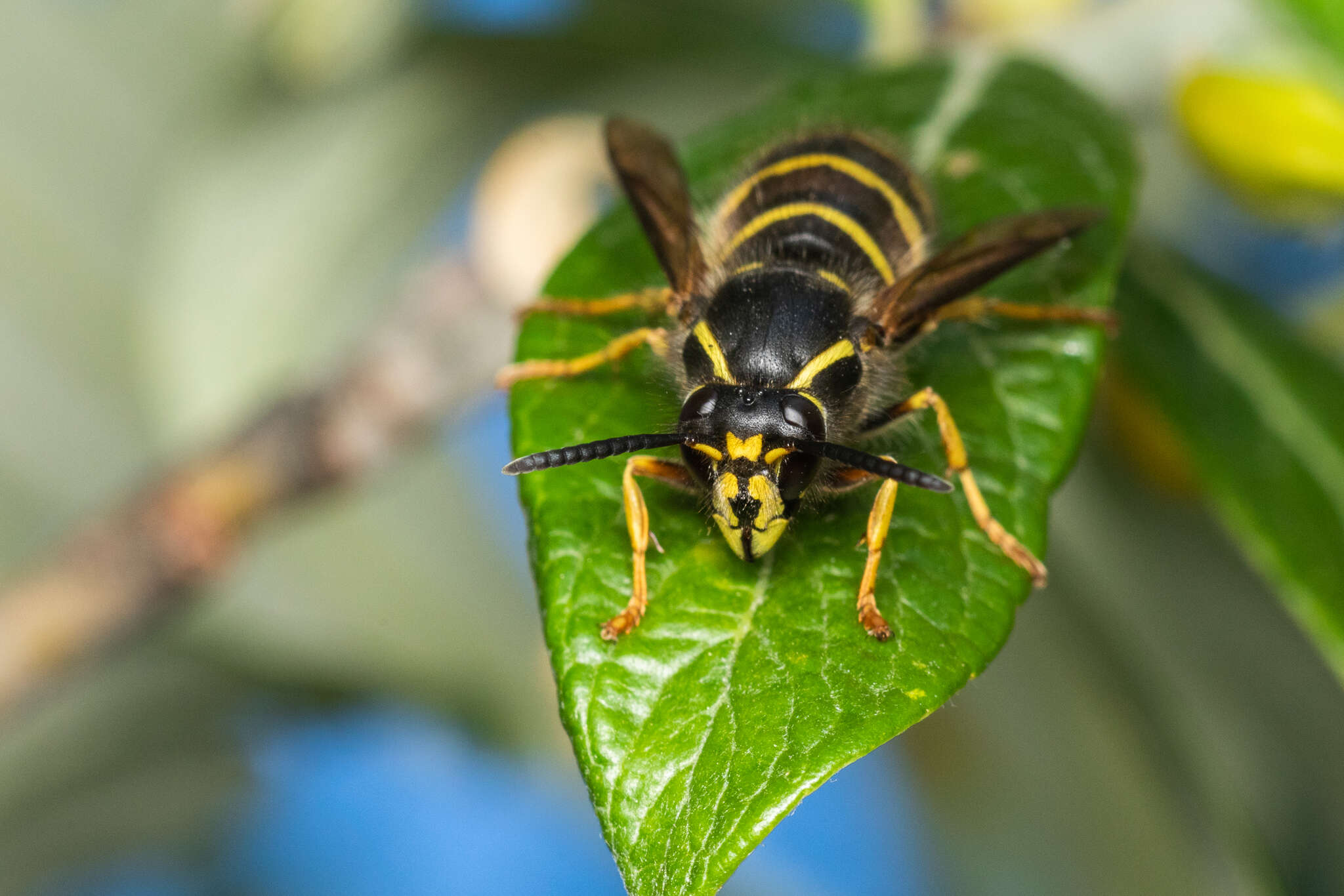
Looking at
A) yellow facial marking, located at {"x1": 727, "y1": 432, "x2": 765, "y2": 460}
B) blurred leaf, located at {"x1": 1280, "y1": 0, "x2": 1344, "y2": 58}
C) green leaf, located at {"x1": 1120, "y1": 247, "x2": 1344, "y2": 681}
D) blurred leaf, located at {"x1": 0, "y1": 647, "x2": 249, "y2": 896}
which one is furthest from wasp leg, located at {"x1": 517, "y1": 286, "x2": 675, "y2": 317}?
blurred leaf, located at {"x1": 0, "y1": 647, "x2": 249, "y2": 896}

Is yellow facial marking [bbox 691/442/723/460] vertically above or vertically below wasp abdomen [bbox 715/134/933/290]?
below

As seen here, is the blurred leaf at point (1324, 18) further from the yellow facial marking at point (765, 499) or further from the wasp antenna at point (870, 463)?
the yellow facial marking at point (765, 499)

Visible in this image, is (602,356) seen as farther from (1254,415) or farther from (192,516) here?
(192,516)

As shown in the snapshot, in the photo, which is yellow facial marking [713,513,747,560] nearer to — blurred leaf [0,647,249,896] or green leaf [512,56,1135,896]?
green leaf [512,56,1135,896]

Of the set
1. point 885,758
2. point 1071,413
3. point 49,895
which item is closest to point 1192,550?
point 1071,413

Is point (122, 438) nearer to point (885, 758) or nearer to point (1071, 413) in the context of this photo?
point (885, 758)

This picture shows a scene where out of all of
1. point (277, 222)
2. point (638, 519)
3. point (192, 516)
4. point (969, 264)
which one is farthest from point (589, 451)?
point (277, 222)

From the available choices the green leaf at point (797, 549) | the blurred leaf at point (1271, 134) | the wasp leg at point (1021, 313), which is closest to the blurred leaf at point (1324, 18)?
the blurred leaf at point (1271, 134)
